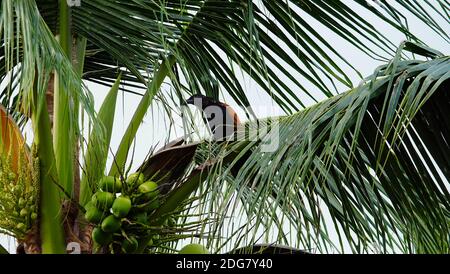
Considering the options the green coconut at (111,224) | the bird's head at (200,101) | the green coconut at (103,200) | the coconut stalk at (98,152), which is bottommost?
the green coconut at (111,224)

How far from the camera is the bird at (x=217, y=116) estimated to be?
2721mm

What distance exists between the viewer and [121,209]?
2404 mm

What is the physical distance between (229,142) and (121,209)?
1.21ft

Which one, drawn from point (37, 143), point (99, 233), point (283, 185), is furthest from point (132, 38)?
point (283, 185)

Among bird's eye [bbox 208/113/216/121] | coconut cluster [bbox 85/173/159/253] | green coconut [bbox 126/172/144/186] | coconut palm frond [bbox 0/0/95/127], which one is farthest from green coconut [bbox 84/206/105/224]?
bird's eye [bbox 208/113/216/121]

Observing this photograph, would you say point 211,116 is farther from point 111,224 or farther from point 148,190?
point 111,224

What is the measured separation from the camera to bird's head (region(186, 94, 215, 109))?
2914mm

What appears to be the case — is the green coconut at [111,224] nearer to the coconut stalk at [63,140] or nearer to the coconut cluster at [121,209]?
the coconut cluster at [121,209]

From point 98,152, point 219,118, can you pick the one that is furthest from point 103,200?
point 219,118

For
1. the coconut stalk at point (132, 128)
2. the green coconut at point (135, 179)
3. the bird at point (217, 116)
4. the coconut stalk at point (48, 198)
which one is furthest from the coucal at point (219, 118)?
the coconut stalk at point (48, 198)

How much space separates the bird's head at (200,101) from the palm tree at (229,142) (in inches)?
2.0
